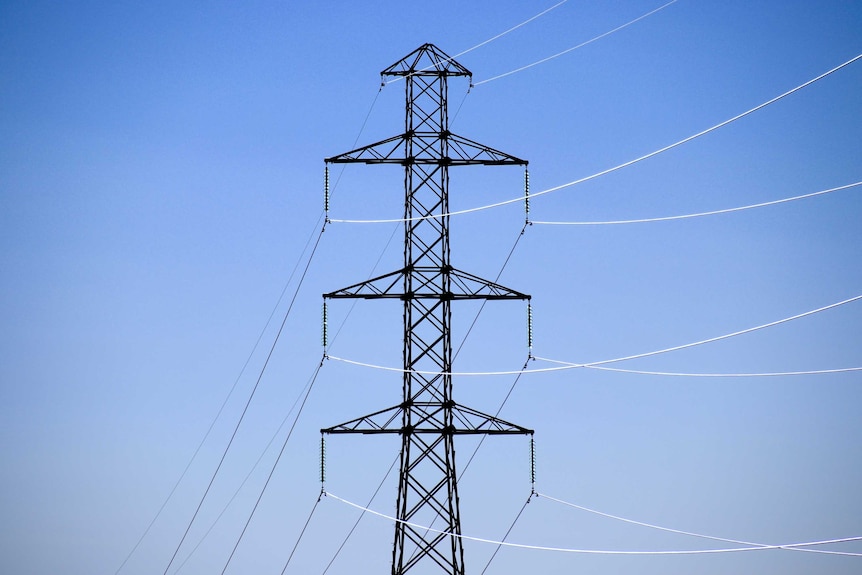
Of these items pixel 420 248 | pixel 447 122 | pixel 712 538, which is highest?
pixel 447 122

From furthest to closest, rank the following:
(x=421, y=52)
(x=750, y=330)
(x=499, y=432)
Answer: (x=421, y=52) → (x=499, y=432) → (x=750, y=330)

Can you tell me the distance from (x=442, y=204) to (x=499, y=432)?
6699mm

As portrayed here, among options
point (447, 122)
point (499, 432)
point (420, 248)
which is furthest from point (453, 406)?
point (447, 122)

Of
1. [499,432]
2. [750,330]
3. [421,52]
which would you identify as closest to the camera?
[750,330]

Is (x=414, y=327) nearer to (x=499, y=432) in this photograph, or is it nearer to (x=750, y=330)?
(x=499, y=432)

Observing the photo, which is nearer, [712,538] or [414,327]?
[712,538]

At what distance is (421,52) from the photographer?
50750 millimetres

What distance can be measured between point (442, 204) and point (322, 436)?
7255 millimetres

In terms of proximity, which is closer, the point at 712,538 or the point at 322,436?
the point at 712,538

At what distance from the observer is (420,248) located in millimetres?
49062

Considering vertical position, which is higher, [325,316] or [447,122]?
[447,122]

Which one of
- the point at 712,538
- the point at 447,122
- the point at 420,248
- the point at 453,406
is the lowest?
the point at 712,538

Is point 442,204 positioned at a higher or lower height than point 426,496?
higher

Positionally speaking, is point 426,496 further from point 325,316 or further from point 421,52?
point 421,52
